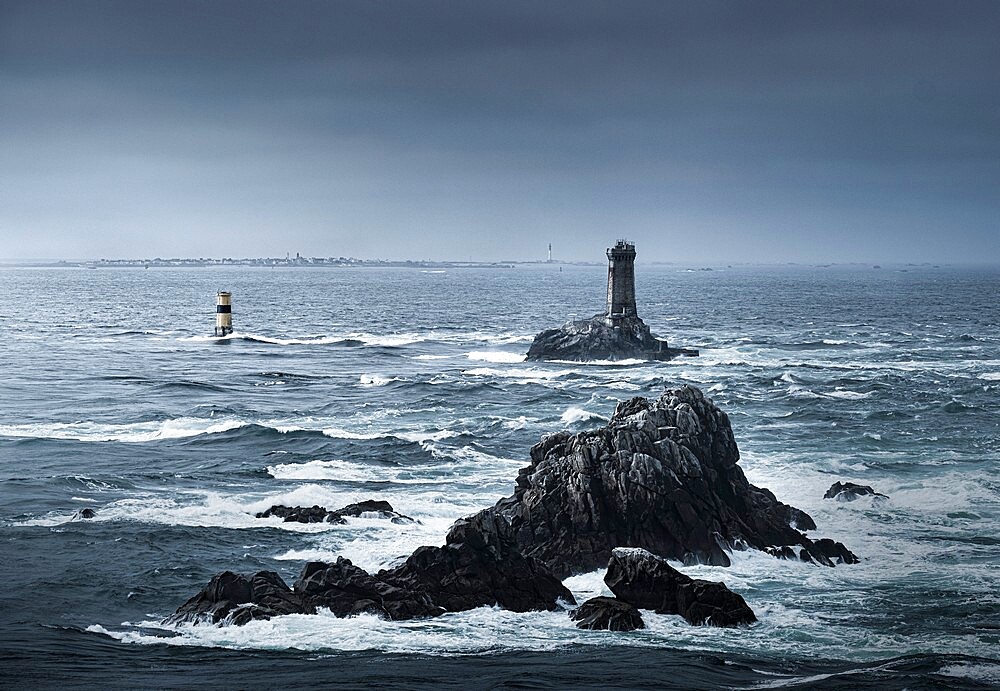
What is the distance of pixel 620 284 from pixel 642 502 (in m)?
61.5

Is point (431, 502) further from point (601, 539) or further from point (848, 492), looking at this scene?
point (848, 492)

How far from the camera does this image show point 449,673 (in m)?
27.7

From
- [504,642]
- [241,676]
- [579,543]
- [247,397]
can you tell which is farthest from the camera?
[247,397]

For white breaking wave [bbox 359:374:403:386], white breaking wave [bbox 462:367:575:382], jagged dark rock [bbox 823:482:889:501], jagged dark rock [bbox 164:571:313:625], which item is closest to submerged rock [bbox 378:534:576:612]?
jagged dark rock [bbox 164:571:313:625]

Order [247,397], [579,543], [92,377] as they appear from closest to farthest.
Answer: [579,543], [247,397], [92,377]

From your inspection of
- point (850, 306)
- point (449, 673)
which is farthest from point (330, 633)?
point (850, 306)

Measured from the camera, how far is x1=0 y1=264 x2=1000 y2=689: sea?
28.5 meters

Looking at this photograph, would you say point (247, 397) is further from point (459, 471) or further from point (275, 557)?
point (275, 557)

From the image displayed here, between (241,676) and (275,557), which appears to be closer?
(241,676)

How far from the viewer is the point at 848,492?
150 feet

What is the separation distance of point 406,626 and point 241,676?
572 cm

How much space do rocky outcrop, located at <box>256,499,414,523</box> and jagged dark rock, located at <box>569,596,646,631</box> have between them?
36.0 feet

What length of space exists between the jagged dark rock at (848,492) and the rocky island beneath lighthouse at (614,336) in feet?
161

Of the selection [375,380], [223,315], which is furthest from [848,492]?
[223,315]
